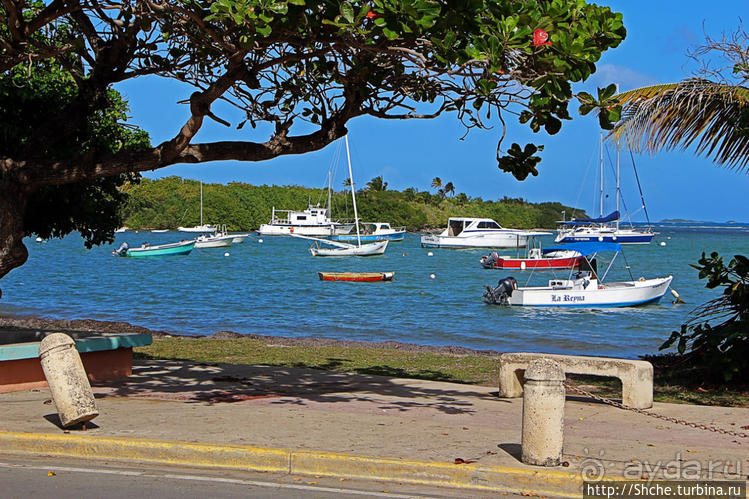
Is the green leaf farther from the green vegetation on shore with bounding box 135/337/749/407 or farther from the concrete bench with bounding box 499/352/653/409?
the green vegetation on shore with bounding box 135/337/749/407

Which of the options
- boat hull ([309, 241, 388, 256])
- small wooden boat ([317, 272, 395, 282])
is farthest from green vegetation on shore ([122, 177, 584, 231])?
small wooden boat ([317, 272, 395, 282])

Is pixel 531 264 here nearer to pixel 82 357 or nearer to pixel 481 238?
pixel 481 238

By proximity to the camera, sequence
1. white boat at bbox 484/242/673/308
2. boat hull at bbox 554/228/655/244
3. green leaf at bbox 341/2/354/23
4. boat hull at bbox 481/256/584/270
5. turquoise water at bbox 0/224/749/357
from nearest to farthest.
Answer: green leaf at bbox 341/2/354/23 → turquoise water at bbox 0/224/749/357 → white boat at bbox 484/242/673/308 → boat hull at bbox 481/256/584/270 → boat hull at bbox 554/228/655/244

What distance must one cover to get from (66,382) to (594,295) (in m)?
24.8

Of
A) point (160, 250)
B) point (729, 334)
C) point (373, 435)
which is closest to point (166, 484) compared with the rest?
point (373, 435)

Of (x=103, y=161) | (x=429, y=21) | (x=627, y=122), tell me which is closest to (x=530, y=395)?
(x=429, y=21)

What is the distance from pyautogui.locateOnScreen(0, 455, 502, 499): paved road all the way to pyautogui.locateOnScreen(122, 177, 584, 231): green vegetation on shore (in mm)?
108620

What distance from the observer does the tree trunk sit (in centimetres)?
989

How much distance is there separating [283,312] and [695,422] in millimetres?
23520

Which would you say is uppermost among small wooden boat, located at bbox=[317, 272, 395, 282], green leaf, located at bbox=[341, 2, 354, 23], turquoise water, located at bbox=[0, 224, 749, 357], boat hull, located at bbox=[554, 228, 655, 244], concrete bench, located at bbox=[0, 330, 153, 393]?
green leaf, located at bbox=[341, 2, 354, 23]

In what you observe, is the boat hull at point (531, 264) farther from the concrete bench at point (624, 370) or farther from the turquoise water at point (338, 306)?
the concrete bench at point (624, 370)

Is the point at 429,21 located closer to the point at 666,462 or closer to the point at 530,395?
the point at 530,395

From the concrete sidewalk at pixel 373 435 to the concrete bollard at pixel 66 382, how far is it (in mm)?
198

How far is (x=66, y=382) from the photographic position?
795 centimetres
